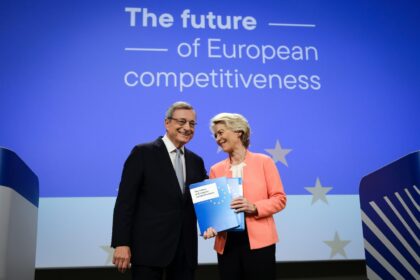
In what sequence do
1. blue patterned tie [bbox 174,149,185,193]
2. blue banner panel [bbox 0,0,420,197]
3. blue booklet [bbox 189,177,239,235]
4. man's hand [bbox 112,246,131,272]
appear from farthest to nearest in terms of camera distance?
blue banner panel [bbox 0,0,420,197]
blue patterned tie [bbox 174,149,185,193]
blue booklet [bbox 189,177,239,235]
man's hand [bbox 112,246,131,272]

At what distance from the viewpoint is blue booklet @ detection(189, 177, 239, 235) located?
1881 mm

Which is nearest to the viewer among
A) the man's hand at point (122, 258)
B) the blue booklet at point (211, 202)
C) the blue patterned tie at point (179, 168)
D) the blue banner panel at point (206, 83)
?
the man's hand at point (122, 258)

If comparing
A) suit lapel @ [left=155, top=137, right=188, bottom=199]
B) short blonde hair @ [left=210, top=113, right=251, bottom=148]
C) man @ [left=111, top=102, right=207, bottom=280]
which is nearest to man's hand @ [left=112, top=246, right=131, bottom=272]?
man @ [left=111, top=102, right=207, bottom=280]

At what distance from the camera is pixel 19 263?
1.88 meters

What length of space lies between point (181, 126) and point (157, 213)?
1.33ft

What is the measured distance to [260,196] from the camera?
6.52 feet

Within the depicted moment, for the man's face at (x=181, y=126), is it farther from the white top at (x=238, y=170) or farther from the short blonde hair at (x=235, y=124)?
the white top at (x=238, y=170)

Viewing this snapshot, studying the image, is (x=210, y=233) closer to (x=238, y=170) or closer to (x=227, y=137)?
(x=238, y=170)

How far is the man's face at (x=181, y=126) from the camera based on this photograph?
200 cm

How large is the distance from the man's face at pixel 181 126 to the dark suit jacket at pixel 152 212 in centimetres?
8

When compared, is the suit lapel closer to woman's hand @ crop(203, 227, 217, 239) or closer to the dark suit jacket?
the dark suit jacket

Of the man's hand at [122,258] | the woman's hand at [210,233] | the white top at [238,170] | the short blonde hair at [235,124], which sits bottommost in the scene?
the man's hand at [122,258]

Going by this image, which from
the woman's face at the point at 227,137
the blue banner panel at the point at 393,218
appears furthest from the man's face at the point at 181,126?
the blue banner panel at the point at 393,218

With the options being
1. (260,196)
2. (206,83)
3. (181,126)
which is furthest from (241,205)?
(206,83)
